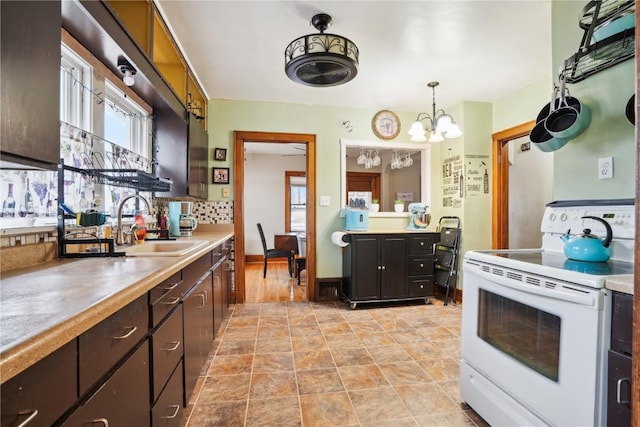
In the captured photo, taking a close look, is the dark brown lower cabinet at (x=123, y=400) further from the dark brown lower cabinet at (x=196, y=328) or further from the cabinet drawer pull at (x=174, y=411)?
the dark brown lower cabinet at (x=196, y=328)

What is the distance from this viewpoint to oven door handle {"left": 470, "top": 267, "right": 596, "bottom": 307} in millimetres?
1061

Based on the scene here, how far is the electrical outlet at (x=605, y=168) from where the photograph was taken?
5.21ft

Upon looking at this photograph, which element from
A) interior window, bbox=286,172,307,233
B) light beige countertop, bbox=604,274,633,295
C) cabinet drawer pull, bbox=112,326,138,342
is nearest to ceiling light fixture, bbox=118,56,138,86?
cabinet drawer pull, bbox=112,326,138,342

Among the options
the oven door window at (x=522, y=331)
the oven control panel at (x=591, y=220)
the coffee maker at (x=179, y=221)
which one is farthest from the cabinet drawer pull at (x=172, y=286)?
the oven control panel at (x=591, y=220)

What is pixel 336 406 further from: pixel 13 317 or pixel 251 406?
pixel 13 317

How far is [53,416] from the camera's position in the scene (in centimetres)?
61

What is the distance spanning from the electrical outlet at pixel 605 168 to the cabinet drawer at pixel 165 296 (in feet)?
7.37

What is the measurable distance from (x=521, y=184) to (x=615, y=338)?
12.3 feet

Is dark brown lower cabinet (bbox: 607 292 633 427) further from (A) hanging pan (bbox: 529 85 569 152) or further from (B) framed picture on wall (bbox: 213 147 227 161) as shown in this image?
(B) framed picture on wall (bbox: 213 147 227 161)

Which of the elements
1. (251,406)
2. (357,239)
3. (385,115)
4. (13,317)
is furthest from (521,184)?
(13,317)

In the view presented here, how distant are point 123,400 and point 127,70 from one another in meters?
1.66

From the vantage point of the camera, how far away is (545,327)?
1239mm

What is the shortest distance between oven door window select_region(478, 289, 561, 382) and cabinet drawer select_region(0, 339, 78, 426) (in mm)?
1555

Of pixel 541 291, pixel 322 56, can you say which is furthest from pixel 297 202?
pixel 541 291
